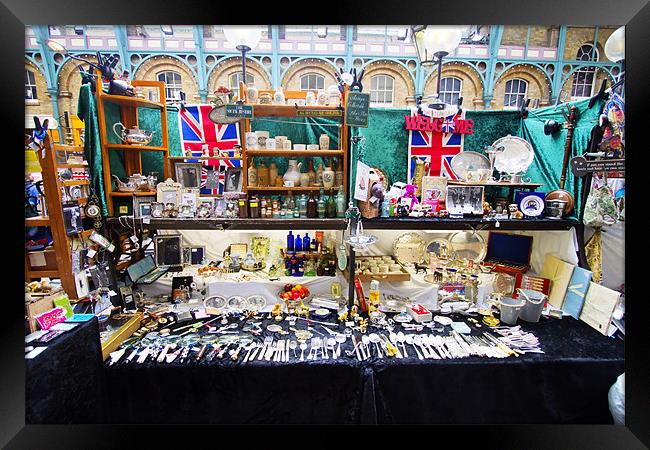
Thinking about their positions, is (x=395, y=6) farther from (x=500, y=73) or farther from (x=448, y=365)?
(x=500, y=73)

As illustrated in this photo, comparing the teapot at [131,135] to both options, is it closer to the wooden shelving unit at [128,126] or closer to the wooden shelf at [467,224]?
the wooden shelving unit at [128,126]

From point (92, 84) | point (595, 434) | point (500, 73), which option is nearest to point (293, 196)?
point (92, 84)

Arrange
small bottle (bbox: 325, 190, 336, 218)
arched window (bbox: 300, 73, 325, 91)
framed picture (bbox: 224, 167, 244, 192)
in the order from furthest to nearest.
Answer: arched window (bbox: 300, 73, 325, 91), framed picture (bbox: 224, 167, 244, 192), small bottle (bbox: 325, 190, 336, 218)

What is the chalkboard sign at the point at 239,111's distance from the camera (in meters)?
2.50

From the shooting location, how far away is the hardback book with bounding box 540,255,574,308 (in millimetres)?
2613

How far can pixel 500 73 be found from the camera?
30.6 ft

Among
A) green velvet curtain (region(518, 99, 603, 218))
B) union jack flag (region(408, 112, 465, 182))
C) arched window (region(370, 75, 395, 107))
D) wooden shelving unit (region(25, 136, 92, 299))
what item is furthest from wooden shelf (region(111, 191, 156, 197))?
arched window (region(370, 75, 395, 107))

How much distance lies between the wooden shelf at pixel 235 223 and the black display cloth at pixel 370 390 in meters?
1.04

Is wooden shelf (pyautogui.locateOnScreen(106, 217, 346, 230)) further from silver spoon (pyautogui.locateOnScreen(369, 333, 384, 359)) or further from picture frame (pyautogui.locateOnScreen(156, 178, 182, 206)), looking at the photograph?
silver spoon (pyautogui.locateOnScreen(369, 333, 384, 359))

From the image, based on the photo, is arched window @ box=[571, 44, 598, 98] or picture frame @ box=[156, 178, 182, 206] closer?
picture frame @ box=[156, 178, 182, 206]

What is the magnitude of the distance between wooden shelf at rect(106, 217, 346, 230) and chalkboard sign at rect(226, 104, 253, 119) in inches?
35.9

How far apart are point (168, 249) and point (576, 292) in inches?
150

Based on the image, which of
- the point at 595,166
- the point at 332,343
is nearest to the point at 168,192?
the point at 332,343
